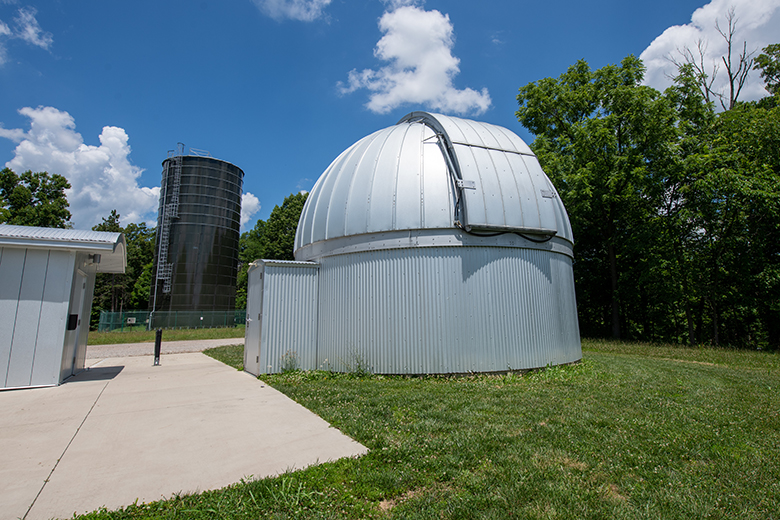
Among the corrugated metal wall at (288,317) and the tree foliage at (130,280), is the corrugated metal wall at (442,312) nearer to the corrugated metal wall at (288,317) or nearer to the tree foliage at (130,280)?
the corrugated metal wall at (288,317)

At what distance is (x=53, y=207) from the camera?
115 feet

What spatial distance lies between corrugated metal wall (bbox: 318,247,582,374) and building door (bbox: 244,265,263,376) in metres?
1.55

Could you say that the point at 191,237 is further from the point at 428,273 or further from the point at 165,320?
the point at 428,273

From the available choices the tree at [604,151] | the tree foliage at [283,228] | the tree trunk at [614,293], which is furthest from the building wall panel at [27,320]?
the tree foliage at [283,228]

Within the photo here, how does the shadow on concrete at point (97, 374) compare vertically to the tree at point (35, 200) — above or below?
below

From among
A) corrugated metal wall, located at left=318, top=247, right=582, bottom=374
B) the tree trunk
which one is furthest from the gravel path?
the tree trunk

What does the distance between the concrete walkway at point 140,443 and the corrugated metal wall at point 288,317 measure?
1377 millimetres

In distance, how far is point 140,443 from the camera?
14.4ft

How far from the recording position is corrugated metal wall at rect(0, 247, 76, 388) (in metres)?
7.04

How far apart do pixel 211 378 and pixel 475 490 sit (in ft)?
23.6

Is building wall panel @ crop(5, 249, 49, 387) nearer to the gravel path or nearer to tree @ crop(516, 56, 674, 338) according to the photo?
the gravel path

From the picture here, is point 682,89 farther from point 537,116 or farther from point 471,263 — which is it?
point 471,263

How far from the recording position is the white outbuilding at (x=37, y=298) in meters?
7.04

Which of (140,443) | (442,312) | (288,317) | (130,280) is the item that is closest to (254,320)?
(288,317)
